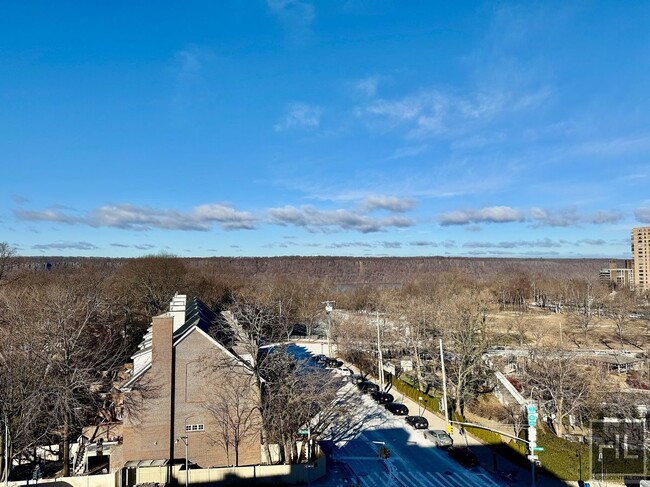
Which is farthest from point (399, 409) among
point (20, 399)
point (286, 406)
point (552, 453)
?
point (20, 399)

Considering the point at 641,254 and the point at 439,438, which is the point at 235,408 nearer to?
the point at 439,438

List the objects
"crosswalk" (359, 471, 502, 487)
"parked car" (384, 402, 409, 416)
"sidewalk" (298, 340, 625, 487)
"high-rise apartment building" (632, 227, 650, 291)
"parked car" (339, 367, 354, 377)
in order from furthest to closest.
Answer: "high-rise apartment building" (632, 227, 650, 291) → "parked car" (339, 367, 354, 377) → "parked car" (384, 402, 409, 416) → "sidewalk" (298, 340, 625, 487) → "crosswalk" (359, 471, 502, 487)

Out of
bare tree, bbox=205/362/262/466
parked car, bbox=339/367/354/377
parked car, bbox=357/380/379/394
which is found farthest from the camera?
parked car, bbox=339/367/354/377

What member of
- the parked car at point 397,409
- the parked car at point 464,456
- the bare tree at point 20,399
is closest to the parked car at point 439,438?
the parked car at point 464,456

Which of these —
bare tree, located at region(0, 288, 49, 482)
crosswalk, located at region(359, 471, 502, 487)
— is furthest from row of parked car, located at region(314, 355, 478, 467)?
bare tree, located at region(0, 288, 49, 482)

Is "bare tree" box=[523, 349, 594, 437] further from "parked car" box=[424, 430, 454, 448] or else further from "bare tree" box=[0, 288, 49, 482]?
"bare tree" box=[0, 288, 49, 482]

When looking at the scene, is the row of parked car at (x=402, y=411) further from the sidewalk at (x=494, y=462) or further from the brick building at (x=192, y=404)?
the brick building at (x=192, y=404)

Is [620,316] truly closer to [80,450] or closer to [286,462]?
[286,462]
